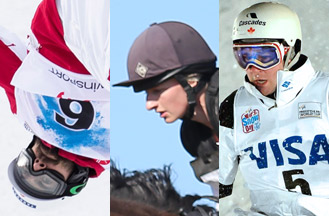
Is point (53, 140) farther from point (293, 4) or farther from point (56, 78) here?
point (293, 4)

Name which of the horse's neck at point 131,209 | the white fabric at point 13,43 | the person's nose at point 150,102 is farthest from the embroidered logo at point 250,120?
the white fabric at point 13,43

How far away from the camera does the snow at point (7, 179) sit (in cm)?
287

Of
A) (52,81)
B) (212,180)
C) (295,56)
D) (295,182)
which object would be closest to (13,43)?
(52,81)

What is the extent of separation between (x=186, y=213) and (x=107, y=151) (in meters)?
0.48

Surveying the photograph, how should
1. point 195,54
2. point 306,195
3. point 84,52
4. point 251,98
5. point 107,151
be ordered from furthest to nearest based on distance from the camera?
point 107,151
point 84,52
point 195,54
point 251,98
point 306,195

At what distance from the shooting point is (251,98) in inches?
90.8

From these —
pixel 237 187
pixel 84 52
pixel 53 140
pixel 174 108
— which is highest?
pixel 84 52

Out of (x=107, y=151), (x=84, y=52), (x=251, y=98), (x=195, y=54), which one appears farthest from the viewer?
(x=107, y=151)

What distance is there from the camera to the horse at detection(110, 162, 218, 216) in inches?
101

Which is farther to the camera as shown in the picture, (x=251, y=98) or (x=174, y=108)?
(x=174, y=108)

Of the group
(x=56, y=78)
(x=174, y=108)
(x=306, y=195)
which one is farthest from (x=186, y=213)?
(x=56, y=78)

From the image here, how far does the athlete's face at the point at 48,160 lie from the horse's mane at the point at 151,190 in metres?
0.41

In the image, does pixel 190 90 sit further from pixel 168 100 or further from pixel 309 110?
pixel 309 110

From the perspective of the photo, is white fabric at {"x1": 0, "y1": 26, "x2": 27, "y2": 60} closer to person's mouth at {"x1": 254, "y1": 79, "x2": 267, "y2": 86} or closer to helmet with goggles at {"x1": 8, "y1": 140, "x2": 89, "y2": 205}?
helmet with goggles at {"x1": 8, "y1": 140, "x2": 89, "y2": 205}
